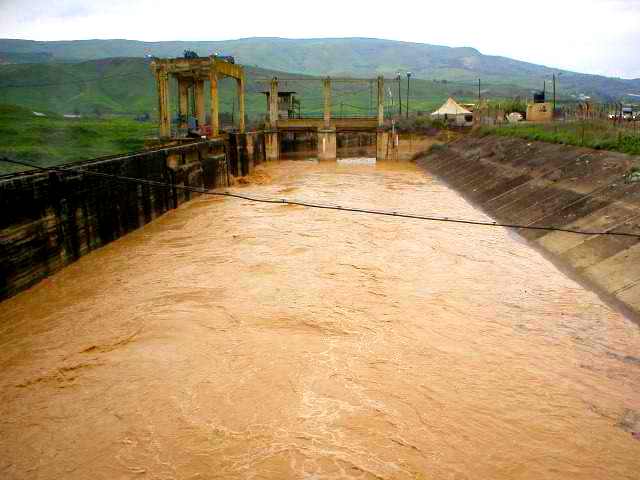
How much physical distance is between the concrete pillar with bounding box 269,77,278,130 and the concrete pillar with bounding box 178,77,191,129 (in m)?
9.36

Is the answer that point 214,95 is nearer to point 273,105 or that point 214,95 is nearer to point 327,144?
point 273,105

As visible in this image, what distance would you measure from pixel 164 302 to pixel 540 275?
908 centimetres

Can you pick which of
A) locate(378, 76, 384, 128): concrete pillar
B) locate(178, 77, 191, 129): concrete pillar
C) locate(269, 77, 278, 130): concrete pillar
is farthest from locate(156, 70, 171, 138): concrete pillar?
locate(378, 76, 384, 128): concrete pillar

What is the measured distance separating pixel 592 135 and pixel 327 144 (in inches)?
914

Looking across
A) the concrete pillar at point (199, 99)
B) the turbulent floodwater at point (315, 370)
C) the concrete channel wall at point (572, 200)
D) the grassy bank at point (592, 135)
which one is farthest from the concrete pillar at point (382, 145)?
the turbulent floodwater at point (315, 370)

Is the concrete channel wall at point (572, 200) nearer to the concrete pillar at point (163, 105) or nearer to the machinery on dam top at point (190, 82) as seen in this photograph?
the machinery on dam top at point (190, 82)

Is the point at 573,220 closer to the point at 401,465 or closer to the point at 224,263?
the point at 224,263

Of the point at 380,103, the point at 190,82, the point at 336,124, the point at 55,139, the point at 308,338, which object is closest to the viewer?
the point at 308,338

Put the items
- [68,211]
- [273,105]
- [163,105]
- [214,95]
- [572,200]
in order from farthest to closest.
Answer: [273,105]
[163,105]
[214,95]
[572,200]
[68,211]

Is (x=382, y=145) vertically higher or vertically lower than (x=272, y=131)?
lower

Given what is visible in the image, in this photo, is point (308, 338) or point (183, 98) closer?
point (308, 338)

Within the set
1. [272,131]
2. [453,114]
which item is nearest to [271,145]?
[272,131]

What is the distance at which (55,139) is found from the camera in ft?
123

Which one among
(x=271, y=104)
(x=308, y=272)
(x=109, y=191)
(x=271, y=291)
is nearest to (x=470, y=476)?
(x=271, y=291)
